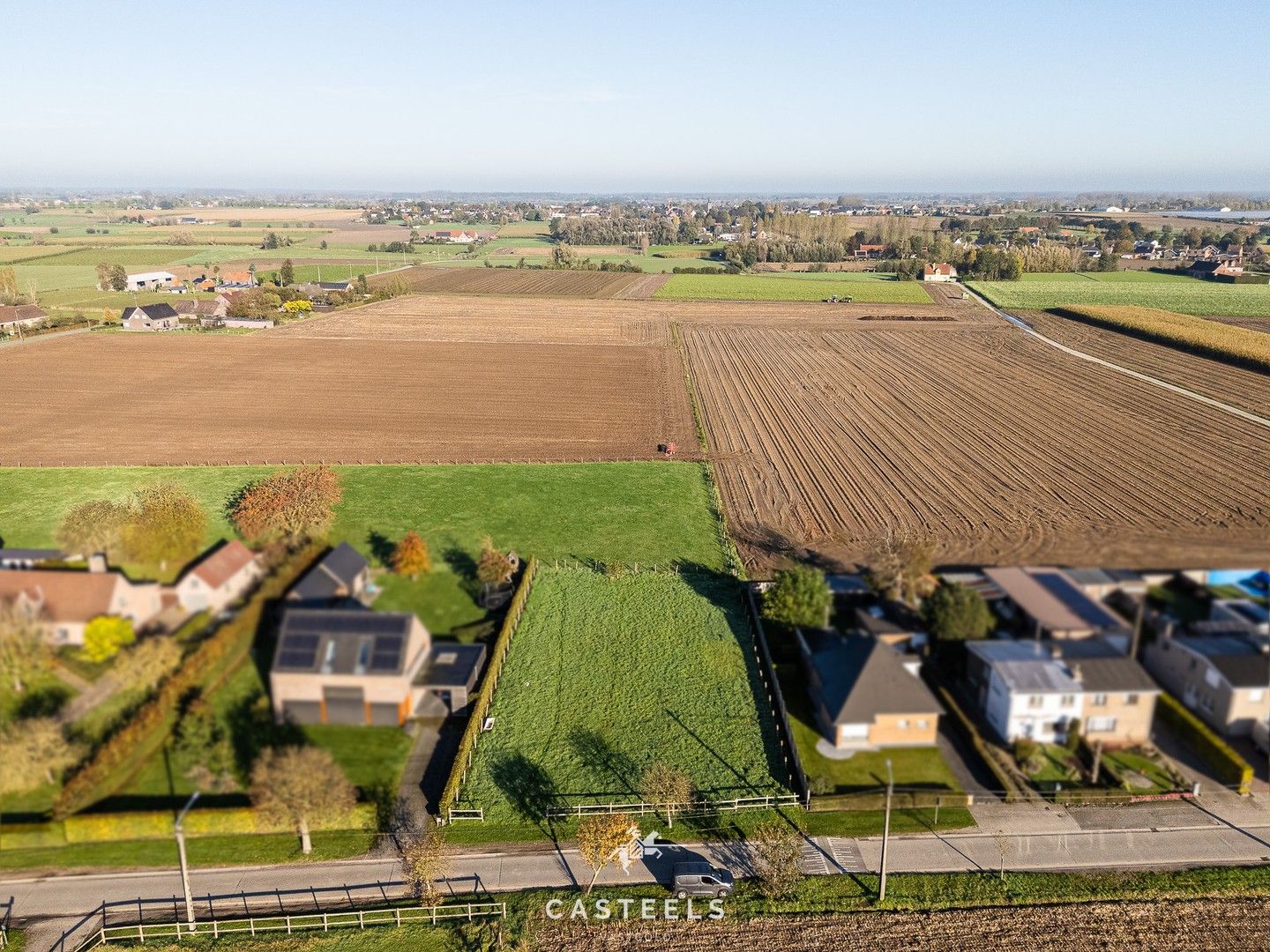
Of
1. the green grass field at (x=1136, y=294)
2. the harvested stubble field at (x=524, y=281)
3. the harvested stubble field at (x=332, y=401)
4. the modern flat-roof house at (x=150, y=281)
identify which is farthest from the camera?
the harvested stubble field at (x=524, y=281)

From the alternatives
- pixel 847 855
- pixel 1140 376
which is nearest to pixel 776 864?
pixel 847 855

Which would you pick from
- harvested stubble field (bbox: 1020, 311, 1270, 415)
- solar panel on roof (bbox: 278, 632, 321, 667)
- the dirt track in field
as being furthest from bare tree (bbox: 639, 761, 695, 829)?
harvested stubble field (bbox: 1020, 311, 1270, 415)

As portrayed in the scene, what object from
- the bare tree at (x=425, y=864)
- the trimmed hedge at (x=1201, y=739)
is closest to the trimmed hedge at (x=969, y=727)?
the trimmed hedge at (x=1201, y=739)

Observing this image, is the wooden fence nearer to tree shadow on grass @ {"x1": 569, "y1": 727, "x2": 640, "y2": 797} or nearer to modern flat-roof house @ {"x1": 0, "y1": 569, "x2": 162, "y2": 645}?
tree shadow on grass @ {"x1": 569, "y1": 727, "x2": 640, "y2": 797}

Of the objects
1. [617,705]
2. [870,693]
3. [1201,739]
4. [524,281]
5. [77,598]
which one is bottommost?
[617,705]

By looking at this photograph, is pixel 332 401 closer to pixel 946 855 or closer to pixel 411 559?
pixel 946 855

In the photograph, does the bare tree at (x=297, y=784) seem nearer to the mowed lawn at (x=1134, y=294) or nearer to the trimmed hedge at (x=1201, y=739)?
the trimmed hedge at (x=1201, y=739)

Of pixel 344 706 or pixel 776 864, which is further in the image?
pixel 776 864
